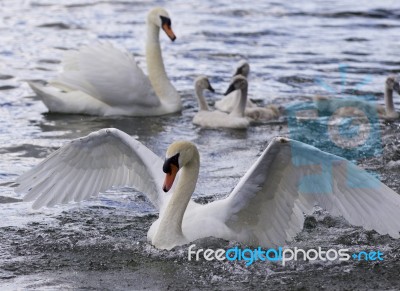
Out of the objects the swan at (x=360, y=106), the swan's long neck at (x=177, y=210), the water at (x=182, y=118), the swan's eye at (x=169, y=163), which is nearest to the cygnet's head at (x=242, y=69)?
the water at (x=182, y=118)

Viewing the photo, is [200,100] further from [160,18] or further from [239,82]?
[160,18]

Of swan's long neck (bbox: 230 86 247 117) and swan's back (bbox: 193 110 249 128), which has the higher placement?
swan's long neck (bbox: 230 86 247 117)

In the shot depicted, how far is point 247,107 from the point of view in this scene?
12.3m

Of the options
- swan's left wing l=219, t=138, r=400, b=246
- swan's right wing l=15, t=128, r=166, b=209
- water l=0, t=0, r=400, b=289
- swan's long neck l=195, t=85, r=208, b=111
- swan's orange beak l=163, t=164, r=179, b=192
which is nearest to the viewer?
swan's left wing l=219, t=138, r=400, b=246

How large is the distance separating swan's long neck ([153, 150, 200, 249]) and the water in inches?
5.5

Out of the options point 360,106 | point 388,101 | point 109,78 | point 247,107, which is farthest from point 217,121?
→ point 388,101

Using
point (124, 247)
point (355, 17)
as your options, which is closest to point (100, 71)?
point (124, 247)

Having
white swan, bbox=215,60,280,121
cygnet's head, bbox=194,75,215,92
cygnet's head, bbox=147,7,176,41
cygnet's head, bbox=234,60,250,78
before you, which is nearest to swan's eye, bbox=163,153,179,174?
white swan, bbox=215,60,280,121

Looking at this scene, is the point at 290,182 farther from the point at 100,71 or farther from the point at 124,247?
the point at 100,71

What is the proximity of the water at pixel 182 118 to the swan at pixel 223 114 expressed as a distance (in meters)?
0.13

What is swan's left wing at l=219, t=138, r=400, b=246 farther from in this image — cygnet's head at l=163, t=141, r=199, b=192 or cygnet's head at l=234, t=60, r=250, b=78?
cygnet's head at l=234, t=60, r=250, b=78

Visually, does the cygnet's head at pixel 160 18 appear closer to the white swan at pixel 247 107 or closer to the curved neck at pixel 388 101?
the white swan at pixel 247 107

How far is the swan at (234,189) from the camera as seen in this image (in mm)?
6754

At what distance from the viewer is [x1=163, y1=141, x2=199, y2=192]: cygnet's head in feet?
23.0
